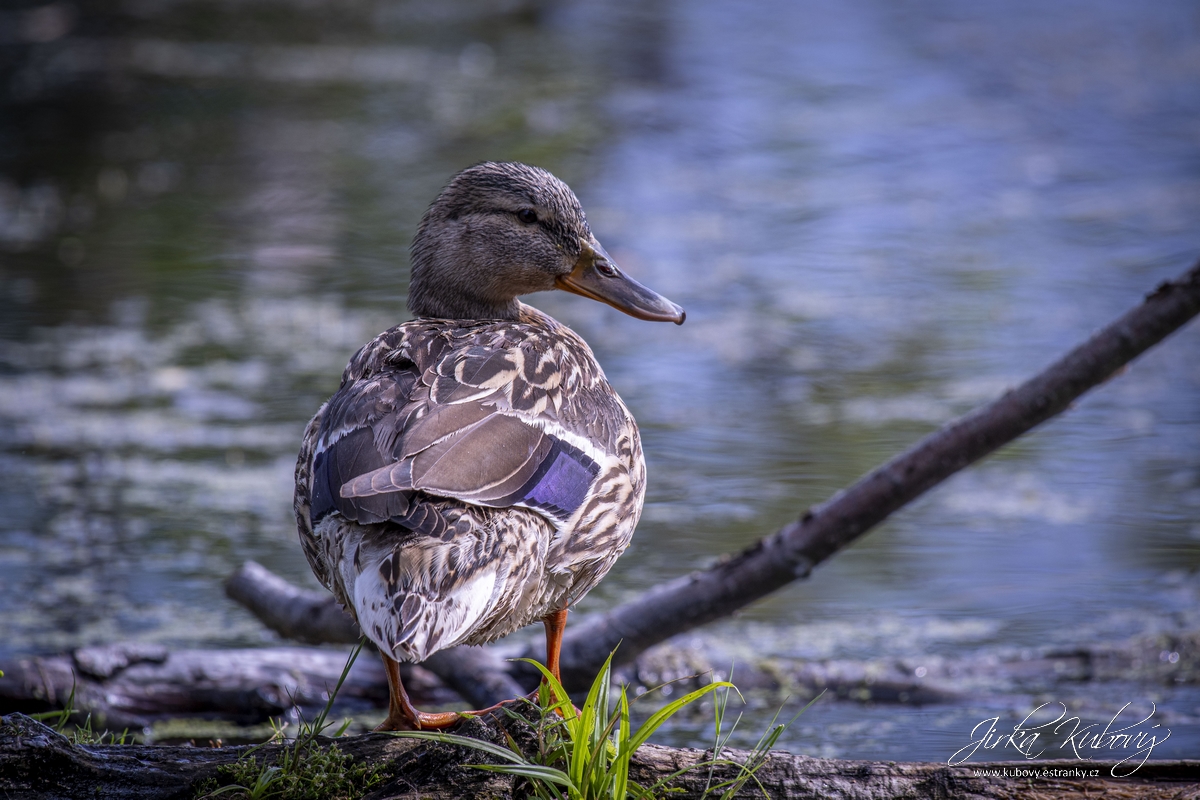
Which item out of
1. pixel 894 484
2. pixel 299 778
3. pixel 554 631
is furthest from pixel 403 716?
pixel 894 484

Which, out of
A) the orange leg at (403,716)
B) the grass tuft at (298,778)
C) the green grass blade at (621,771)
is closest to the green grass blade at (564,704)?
the green grass blade at (621,771)

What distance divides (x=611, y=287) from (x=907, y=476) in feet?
3.46

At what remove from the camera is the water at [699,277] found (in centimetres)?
574

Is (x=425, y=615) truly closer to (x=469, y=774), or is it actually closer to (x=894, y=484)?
(x=469, y=774)

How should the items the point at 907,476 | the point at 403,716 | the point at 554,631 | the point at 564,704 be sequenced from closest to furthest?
the point at 564,704 → the point at 403,716 → the point at 554,631 → the point at 907,476

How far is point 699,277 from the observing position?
30.5ft

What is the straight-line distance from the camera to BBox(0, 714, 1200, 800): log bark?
2.64 meters

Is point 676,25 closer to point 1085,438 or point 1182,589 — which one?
point 1085,438

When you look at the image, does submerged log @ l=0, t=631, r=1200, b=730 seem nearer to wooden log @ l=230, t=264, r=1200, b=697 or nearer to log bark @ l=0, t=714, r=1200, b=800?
wooden log @ l=230, t=264, r=1200, b=697

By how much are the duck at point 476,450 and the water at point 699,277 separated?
1373mm

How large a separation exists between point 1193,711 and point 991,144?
813 cm

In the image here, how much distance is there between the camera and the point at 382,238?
397 inches

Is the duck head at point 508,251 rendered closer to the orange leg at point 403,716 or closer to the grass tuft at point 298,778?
the orange leg at point 403,716

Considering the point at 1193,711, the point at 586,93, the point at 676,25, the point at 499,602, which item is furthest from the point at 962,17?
the point at 499,602
